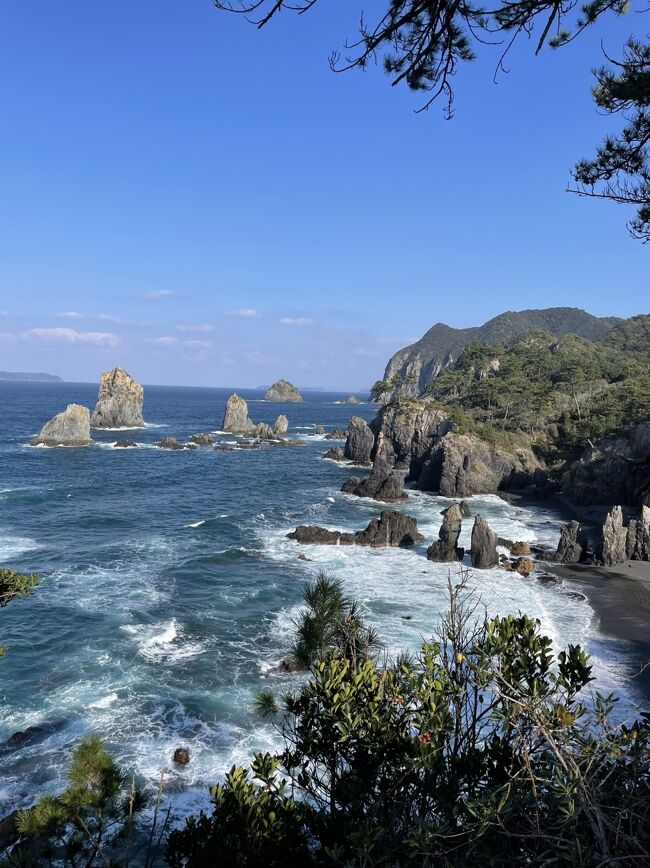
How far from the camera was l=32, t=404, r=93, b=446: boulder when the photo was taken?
89.2 metres

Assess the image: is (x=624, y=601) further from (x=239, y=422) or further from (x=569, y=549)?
(x=239, y=422)

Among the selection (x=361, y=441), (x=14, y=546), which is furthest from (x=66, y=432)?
(x=14, y=546)

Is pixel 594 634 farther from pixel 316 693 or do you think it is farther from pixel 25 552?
pixel 25 552

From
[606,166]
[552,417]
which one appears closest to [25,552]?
[606,166]

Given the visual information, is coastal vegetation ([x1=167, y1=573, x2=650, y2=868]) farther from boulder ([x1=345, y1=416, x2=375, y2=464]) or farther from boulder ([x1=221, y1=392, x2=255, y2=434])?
boulder ([x1=221, y1=392, x2=255, y2=434])

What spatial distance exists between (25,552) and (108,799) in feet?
Answer: 105

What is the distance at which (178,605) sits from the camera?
29.8 metres

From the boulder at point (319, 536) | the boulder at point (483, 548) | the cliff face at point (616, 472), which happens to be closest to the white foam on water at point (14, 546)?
the boulder at point (319, 536)

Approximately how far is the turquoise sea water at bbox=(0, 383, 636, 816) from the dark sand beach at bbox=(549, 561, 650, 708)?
1.06m

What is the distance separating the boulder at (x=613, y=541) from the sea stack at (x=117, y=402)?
98194mm

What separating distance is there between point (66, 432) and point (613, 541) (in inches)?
3290

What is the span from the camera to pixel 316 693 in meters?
8.95

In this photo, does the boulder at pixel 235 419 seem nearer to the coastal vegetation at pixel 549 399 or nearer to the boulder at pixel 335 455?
the boulder at pixel 335 455

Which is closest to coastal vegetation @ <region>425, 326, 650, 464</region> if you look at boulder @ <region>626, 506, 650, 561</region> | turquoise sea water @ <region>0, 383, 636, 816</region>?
turquoise sea water @ <region>0, 383, 636, 816</region>
